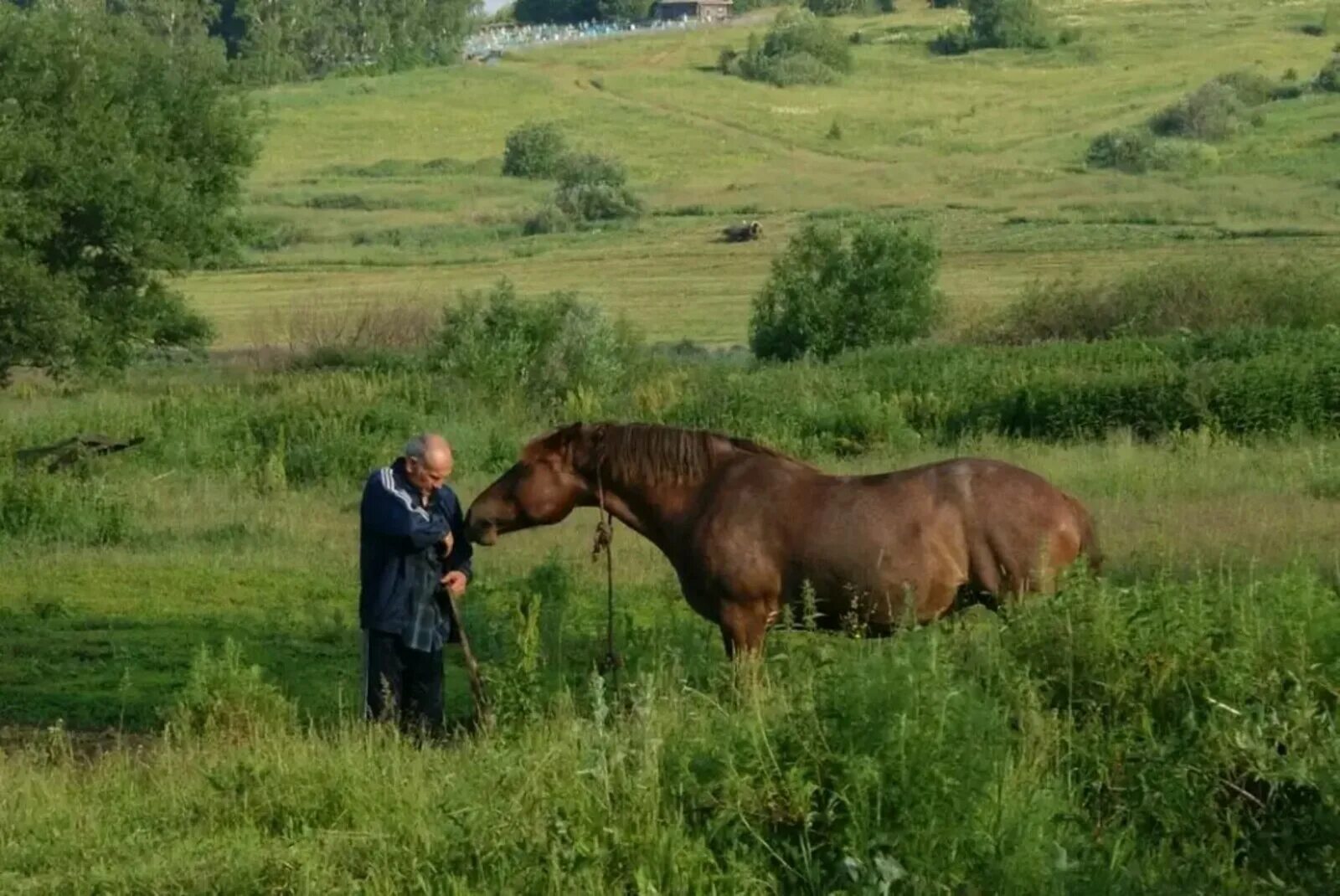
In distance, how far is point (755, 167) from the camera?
332 ft

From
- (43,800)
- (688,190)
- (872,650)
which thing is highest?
(872,650)

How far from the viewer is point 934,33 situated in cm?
14512

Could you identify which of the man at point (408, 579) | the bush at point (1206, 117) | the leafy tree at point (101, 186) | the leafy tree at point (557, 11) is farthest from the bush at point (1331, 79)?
the man at point (408, 579)

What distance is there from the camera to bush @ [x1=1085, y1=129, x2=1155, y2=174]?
304 feet

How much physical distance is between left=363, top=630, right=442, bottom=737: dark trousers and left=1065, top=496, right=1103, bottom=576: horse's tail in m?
3.34

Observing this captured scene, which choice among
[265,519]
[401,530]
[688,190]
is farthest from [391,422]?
[688,190]

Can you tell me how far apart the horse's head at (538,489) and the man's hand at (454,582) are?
40cm

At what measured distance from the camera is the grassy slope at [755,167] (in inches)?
2596

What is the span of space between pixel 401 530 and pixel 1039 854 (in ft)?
14.3

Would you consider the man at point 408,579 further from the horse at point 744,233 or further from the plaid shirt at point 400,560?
the horse at point 744,233

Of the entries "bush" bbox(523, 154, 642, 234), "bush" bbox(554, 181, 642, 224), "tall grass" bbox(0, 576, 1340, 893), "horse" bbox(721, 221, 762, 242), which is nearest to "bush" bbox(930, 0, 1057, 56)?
"bush" bbox(523, 154, 642, 234)

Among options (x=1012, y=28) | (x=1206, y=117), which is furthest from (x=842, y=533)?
(x=1012, y=28)

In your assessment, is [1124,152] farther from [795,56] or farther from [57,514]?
[57,514]

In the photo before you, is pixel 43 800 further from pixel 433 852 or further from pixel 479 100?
pixel 479 100
